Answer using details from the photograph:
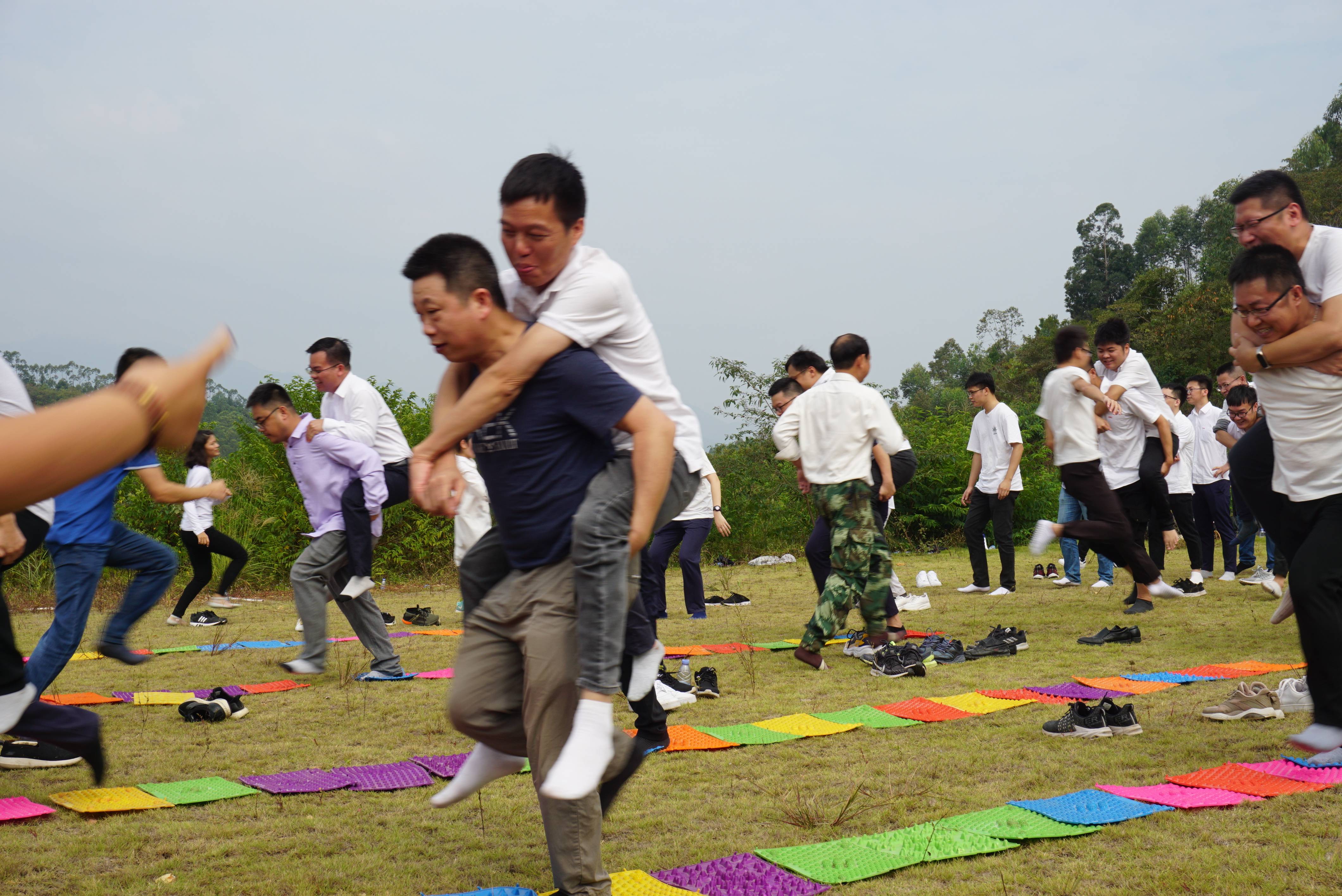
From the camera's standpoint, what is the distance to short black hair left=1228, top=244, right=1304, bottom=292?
Result: 12.5 feet

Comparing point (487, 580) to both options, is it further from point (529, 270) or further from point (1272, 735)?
point (1272, 735)

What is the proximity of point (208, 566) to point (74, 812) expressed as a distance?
719 cm

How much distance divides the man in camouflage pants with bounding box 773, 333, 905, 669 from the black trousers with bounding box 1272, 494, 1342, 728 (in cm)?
302

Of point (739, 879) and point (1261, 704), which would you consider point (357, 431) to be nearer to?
point (739, 879)

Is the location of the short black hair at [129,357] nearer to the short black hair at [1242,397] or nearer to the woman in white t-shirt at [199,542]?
the woman in white t-shirt at [199,542]

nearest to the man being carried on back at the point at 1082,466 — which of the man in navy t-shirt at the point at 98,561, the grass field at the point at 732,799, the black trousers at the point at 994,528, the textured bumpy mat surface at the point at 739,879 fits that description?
the grass field at the point at 732,799

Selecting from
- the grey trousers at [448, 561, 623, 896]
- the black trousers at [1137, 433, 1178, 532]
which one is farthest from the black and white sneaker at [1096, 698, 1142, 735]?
the black trousers at [1137, 433, 1178, 532]

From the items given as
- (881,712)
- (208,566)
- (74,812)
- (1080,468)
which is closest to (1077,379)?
(1080,468)

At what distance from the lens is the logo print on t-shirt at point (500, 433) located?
276 centimetres

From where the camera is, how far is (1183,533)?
403 inches

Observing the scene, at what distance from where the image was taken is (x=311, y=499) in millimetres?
6602

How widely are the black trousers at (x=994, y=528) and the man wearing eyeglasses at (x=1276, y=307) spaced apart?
5955 millimetres

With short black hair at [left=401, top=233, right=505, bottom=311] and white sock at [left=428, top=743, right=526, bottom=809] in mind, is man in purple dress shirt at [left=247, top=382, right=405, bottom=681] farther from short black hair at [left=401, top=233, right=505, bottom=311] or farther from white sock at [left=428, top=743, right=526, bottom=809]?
short black hair at [left=401, top=233, right=505, bottom=311]

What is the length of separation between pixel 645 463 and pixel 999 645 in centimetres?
493
